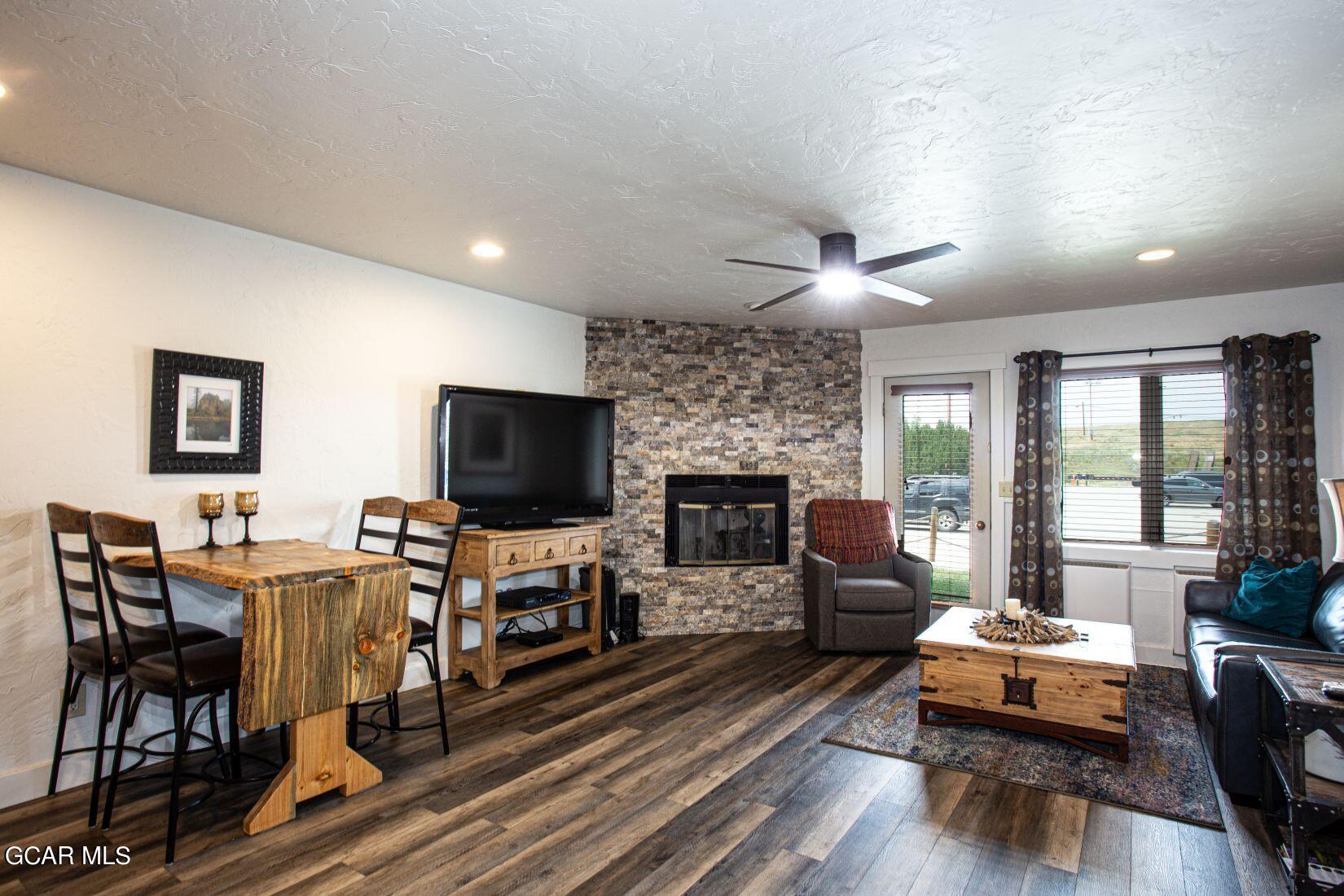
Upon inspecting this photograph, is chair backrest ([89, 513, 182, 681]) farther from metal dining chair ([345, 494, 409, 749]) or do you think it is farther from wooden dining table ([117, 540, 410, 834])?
metal dining chair ([345, 494, 409, 749])

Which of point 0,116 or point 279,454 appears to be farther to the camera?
point 279,454

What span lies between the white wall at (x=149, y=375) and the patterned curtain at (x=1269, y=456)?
464 cm

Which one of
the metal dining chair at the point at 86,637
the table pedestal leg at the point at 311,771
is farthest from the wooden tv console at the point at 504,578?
the metal dining chair at the point at 86,637

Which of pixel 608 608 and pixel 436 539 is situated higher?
pixel 436 539

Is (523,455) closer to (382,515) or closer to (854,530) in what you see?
(382,515)

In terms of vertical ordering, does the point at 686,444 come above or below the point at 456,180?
below

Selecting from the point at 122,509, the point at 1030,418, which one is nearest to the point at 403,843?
the point at 122,509

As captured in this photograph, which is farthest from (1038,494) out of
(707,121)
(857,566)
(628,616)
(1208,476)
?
(707,121)

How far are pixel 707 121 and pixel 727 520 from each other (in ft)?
11.6

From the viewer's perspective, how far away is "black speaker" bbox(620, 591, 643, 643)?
4.88 meters

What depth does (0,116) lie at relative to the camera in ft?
7.18

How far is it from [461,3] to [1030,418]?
446 cm

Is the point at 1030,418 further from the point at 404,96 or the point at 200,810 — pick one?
the point at 200,810

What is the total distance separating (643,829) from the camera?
2404 millimetres
